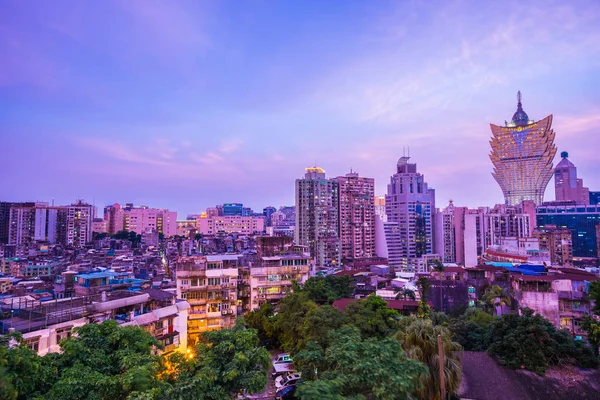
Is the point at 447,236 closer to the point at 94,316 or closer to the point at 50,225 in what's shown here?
the point at 94,316

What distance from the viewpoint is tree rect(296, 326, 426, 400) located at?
303 inches

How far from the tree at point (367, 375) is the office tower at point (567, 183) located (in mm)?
163681

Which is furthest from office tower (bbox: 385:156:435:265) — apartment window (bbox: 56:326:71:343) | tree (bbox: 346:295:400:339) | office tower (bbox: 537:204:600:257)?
apartment window (bbox: 56:326:71:343)

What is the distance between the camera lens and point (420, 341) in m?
12.0

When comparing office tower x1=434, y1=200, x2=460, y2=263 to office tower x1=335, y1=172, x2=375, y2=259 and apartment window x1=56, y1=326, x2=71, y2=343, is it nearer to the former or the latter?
office tower x1=335, y1=172, x2=375, y2=259

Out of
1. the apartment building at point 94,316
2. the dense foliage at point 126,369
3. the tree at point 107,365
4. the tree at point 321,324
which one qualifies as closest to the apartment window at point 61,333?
the apartment building at point 94,316

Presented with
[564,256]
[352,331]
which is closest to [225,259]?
[352,331]

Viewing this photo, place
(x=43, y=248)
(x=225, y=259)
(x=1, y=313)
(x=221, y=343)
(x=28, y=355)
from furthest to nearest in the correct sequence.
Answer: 1. (x=43, y=248)
2. (x=225, y=259)
3. (x=1, y=313)
4. (x=221, y=343)
5. (x=28, y=355)

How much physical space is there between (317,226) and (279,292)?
41.0 meters

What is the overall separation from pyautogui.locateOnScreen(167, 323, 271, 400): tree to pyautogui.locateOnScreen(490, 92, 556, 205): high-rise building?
435 feet

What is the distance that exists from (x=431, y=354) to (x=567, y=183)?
538ft

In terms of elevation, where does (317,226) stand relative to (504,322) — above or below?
above

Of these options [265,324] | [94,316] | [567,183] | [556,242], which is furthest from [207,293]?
[567,183]

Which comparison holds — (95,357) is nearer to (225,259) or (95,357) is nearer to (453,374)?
(453,374)
